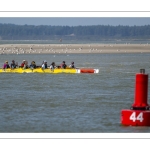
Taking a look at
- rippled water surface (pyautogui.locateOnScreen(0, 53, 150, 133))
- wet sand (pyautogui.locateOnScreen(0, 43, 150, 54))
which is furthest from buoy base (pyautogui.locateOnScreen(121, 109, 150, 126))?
wet sand (pyautogui.locateOnScreen(0, 43, 150, 54))

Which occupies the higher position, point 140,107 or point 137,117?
point 140,107

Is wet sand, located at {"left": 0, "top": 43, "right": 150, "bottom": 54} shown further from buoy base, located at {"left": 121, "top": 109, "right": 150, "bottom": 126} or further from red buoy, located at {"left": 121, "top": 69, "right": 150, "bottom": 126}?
red buoy, located at {"left": 121, "top": 69, "right": 150, "bottom": 126}

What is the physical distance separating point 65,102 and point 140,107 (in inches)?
313

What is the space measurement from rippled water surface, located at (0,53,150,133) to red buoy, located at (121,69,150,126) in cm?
21

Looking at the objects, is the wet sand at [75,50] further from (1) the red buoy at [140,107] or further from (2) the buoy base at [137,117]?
(1) the red buoy at [140,107]

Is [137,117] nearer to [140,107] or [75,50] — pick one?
[140,107]

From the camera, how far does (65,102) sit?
2828 centimetres

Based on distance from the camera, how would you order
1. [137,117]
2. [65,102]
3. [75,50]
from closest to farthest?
[137,117] < [65,102] < [75,50]

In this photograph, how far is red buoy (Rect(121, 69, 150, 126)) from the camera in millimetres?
20328

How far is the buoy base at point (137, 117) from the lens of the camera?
805 inches

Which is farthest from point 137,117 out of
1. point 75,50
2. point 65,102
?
point 75,50

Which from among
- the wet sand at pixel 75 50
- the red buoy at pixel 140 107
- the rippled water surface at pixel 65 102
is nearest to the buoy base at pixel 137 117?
the red buoy at pixel 140 107
